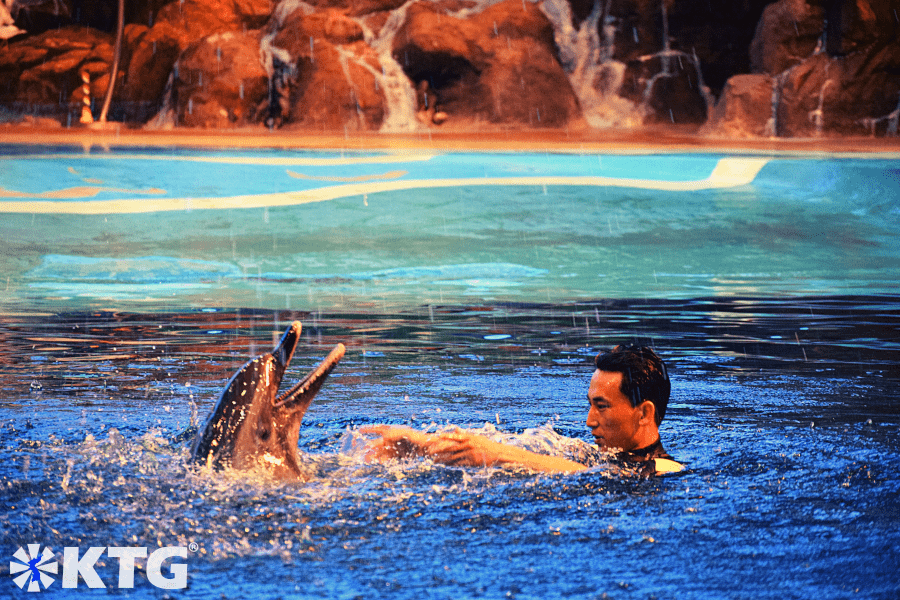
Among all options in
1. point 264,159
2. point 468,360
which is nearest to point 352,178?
point 264,159

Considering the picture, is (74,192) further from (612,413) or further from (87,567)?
(87,567)

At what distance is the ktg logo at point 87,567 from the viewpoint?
270 cm

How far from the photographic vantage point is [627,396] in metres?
3.58

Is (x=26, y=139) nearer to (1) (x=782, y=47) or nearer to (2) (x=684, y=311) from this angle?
(2) (x=684, y=311)

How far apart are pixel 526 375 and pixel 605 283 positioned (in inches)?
154

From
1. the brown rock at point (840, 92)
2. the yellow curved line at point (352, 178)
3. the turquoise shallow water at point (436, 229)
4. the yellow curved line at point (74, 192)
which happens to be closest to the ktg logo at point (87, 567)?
the turquoise shallow water at point (436, 229)

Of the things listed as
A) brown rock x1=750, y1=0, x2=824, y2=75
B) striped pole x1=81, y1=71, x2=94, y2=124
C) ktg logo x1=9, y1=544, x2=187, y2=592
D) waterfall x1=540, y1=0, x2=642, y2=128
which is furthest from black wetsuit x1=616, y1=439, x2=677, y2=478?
striped pole x1=81, y1=71, x2=94, y2=124

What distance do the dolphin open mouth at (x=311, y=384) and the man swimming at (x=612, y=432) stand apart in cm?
56

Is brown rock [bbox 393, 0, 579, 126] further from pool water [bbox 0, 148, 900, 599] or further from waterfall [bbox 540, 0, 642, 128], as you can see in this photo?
pool water [bbox 0, 148, 900, 599]

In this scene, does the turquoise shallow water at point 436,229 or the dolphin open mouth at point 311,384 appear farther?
the turquoise shallow water at point 436,229

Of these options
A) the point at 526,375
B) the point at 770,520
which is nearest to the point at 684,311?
the point at 526,375

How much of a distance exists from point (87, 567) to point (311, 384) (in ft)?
2.60

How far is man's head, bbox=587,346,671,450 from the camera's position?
3568 millimetres

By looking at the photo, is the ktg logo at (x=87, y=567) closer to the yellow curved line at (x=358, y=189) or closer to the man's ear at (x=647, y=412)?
the man's ear at (x=647, y=412)
